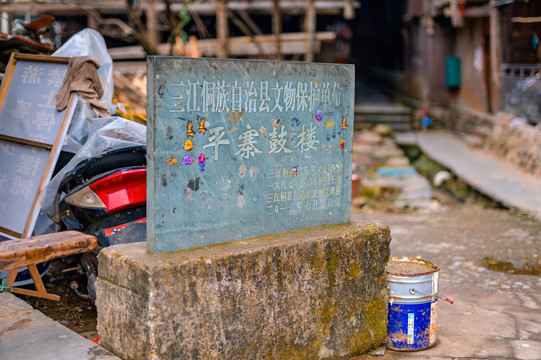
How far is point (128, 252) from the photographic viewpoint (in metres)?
3.34

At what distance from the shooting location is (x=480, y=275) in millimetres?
5922

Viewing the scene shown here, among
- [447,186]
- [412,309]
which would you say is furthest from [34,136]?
[447,186]

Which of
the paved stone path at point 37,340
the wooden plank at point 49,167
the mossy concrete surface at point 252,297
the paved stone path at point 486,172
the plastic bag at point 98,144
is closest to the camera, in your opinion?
the mossy concrete surface at point 252,297

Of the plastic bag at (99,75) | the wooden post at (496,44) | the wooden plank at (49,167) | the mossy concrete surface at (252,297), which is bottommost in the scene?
the mossy concrete surface at (252,297)

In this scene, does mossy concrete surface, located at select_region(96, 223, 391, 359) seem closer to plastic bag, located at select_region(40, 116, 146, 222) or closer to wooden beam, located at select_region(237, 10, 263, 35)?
plastic bag, located at select_region(40, 116, 146, 222)

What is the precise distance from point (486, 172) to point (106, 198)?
8949 mm

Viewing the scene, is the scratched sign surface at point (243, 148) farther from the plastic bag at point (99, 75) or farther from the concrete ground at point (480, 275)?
the plastic bag at point (99, 75)

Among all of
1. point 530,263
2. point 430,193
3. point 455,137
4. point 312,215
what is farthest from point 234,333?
point 455,137

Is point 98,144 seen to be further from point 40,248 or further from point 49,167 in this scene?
point 40,248

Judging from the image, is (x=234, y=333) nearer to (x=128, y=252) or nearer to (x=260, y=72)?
(x=128, y=252)

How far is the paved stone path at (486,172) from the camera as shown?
9227 millimetres

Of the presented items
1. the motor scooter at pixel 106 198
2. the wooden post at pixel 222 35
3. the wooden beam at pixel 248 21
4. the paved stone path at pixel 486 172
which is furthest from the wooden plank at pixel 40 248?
the wooden beam at pixel 248 21

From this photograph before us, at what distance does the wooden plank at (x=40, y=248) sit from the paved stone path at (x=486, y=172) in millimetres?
6678

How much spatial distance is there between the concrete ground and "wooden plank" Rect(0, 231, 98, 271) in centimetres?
206
